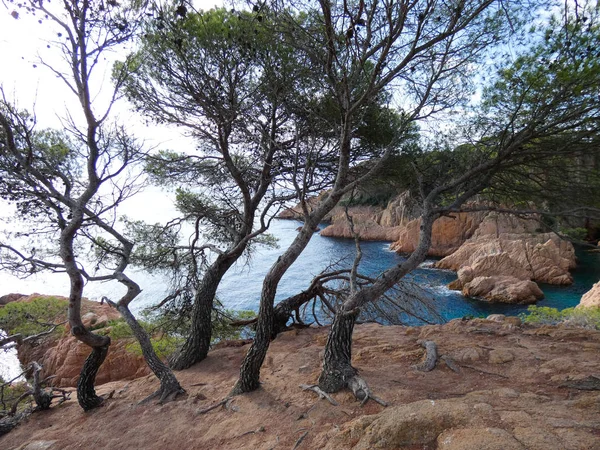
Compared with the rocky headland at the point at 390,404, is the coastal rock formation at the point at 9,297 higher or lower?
higher

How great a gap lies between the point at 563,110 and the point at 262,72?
13.8 feet

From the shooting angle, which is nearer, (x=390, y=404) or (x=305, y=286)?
(x=390, y=404)

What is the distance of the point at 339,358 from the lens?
13.5 feet

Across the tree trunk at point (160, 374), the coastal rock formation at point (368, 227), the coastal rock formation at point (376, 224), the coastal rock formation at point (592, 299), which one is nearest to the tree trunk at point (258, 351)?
the tree trunk at point (160, 374)

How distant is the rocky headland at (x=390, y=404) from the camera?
2.41 metres

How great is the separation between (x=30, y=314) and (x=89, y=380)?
5.56 m

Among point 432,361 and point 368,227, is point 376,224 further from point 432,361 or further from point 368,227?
point 432,361

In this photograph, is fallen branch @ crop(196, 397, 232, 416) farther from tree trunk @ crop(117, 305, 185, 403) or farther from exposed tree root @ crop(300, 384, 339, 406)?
exposed tree root @ crop(300, 384, 339, 406)

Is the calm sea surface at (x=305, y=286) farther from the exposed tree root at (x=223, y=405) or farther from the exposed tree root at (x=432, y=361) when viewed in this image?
the exposed tree root at (x=223, y=405)

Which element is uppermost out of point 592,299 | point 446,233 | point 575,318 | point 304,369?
point 446,233

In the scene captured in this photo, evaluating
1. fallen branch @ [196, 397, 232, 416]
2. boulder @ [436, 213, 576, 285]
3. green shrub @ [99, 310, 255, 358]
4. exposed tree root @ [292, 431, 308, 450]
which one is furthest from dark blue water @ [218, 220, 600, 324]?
exposed tree root @ [292, 431, 308, 450]

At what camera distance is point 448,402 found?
2.77 m

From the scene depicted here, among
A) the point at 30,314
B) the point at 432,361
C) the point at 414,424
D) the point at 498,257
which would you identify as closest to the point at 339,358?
the point at 432,361

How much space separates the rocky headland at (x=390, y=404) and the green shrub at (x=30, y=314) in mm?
5127
